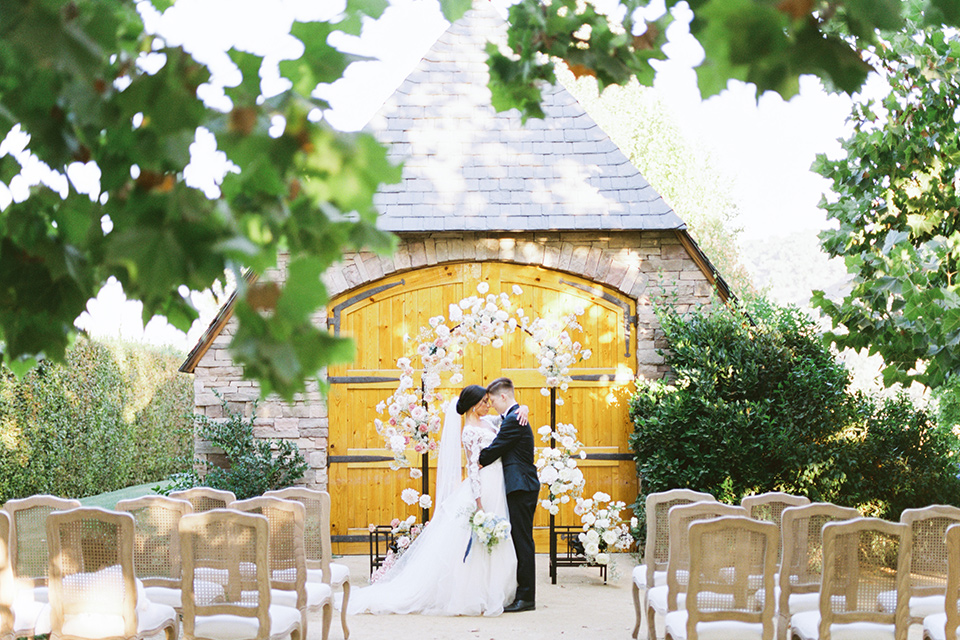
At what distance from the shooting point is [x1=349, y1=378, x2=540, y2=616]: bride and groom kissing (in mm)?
6539

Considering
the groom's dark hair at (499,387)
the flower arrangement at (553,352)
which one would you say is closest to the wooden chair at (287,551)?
the groom's dark hair at (499,387)

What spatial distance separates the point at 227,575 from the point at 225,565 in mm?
73

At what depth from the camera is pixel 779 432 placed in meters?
8.21

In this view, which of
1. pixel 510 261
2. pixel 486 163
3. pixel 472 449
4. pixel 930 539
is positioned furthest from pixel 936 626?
pixel 486 163

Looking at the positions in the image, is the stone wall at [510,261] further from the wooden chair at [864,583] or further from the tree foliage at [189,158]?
the tree foliage at [189,158]

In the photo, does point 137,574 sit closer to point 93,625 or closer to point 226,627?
point 93,625

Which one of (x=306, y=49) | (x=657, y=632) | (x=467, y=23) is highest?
(x=467, y=23)

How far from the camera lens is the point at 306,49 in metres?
1.40

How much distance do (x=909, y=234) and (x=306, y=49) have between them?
5322 mm

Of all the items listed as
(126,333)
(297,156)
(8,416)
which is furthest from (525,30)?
(126,333)

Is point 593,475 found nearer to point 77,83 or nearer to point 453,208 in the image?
point 453,208

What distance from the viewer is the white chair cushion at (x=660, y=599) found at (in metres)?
4.99

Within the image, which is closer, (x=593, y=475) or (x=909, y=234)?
(x=909, y=234)

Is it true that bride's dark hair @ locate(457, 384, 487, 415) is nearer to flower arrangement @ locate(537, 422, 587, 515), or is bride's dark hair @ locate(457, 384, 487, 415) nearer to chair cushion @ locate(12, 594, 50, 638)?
flower arrangement @ locate(537, 422, 587, 515)
